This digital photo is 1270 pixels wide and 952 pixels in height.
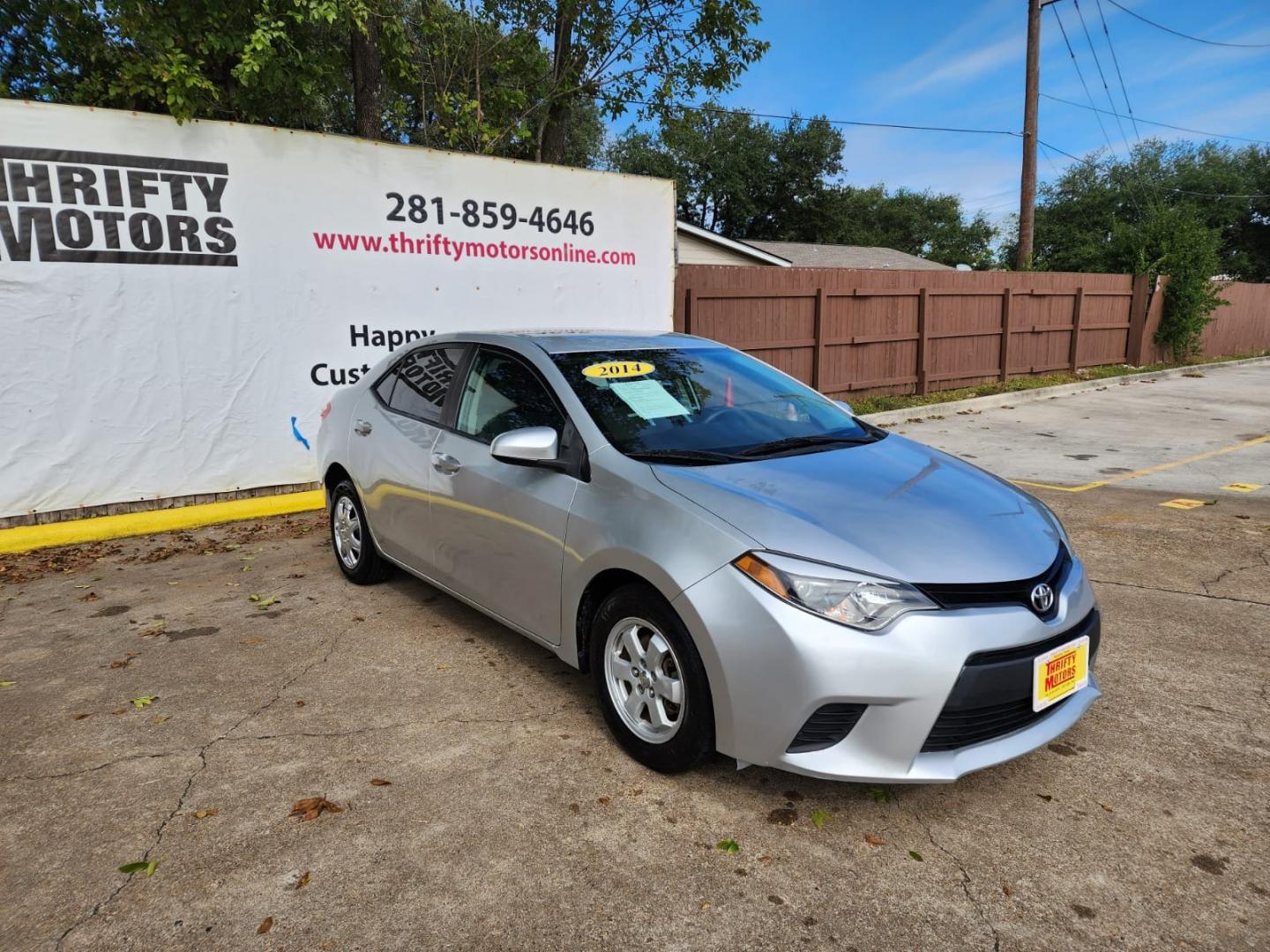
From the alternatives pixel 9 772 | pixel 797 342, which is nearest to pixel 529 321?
pixel 797 342

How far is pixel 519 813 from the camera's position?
280 cm

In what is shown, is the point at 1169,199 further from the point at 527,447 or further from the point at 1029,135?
the point at 527,447

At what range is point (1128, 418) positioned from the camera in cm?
1249

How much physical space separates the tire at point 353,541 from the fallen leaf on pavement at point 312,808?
7.01 feet

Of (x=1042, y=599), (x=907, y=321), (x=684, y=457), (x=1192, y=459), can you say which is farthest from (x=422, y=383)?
(x=907, y=321)

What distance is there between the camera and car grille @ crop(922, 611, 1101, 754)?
2475 millimetres

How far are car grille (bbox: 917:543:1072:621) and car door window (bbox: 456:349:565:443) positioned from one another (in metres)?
1.62

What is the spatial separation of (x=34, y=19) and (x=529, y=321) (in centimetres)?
952

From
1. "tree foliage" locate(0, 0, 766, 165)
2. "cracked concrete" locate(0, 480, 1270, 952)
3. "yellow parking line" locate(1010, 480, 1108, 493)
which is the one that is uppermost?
"tree foliage" locate(0, 0, 766, 165)

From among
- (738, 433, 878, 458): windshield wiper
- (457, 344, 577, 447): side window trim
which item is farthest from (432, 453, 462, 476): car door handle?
(738, 433, 878, 458): windshield wiper

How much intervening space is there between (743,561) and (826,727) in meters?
0.55

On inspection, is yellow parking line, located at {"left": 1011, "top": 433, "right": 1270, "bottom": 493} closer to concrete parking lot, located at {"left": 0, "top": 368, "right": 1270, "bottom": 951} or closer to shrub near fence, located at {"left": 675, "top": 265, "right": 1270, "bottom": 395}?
concrete parking lot, located at {"left": 0, "top": 368, "right": 1270, "bottom": 951}

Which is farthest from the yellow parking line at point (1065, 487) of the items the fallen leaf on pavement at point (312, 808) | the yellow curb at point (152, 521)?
the fallen leaf on pavement at point (312, 808)

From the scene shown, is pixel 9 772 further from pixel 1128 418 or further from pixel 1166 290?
pixel 1166 290
